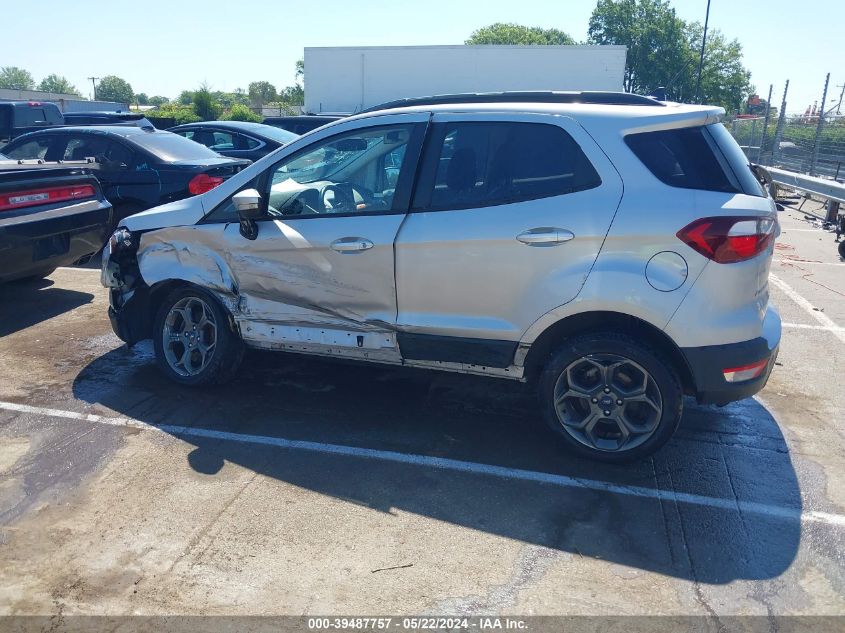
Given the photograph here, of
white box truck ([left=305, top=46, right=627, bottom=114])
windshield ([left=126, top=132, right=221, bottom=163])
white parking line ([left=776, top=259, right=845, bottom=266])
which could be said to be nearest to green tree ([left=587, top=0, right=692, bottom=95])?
white box truck ([left=305, top=46, right=627, bottom=114])

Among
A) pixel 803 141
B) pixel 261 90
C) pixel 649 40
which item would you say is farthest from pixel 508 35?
pixel 803 141

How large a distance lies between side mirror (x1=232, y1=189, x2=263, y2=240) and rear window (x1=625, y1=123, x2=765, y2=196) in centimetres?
224

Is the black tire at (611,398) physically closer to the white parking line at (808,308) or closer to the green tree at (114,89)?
the white parking line at (808,308)

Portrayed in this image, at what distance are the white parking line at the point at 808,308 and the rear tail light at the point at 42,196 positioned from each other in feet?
23.8

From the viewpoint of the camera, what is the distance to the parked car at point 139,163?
28.1ft

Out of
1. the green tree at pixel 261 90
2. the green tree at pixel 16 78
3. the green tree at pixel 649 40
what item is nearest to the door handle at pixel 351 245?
the green tree at pixel 649 40

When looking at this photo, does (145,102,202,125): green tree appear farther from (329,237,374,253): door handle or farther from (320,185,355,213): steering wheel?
(329,237,374,253): door handle

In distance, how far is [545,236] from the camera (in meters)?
3.86

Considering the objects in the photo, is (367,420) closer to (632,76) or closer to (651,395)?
(651,395)

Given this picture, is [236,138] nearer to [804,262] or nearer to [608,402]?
[804,262]

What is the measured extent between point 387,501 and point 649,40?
80191 mm

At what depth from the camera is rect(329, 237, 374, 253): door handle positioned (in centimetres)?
431

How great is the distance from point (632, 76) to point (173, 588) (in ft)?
261

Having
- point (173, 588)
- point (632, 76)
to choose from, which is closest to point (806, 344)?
point (173, 588)
